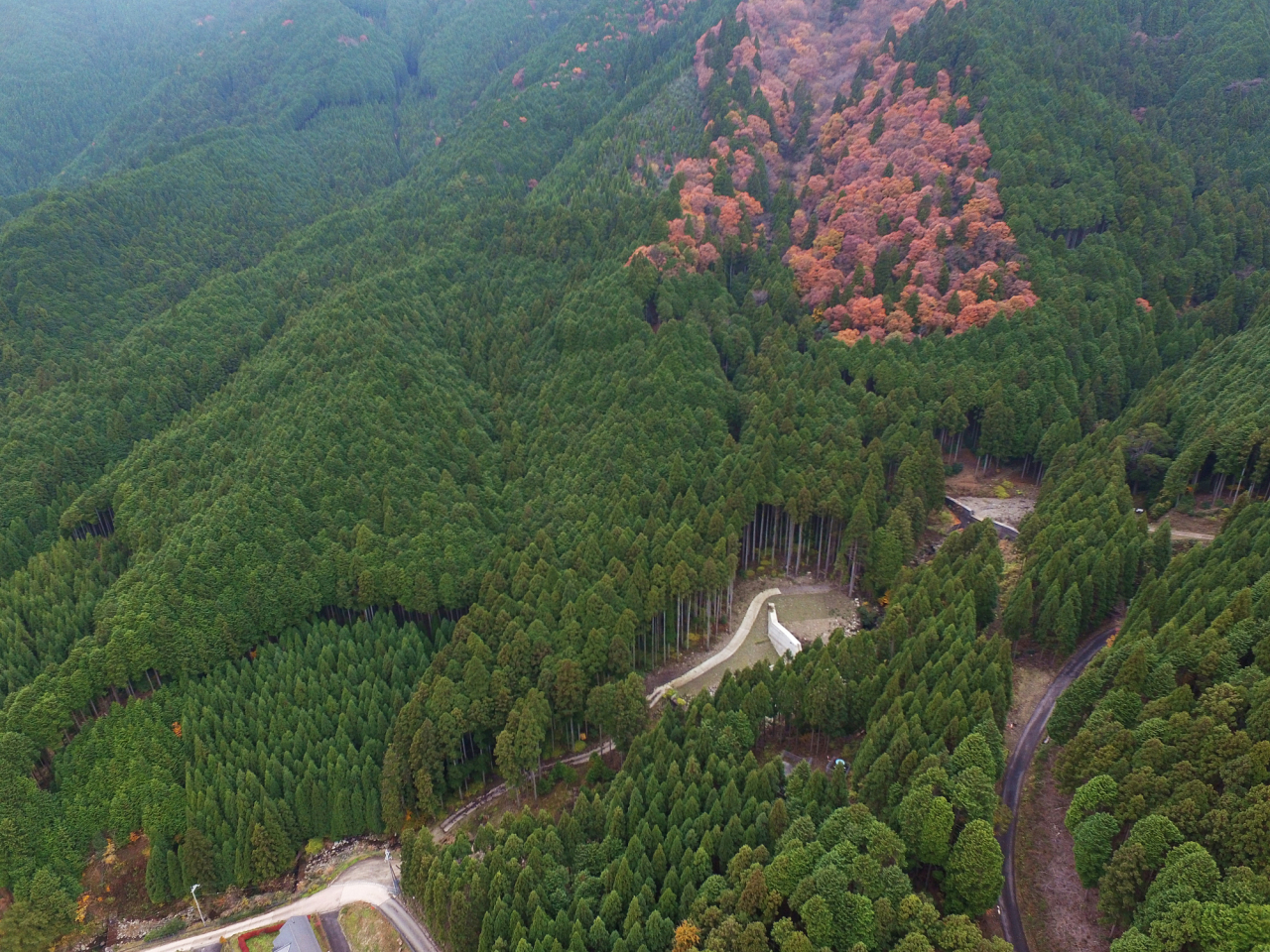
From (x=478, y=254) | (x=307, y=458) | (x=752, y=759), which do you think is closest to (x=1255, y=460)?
(x=752, y=759)

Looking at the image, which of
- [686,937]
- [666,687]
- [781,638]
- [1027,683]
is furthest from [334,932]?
[1027,683]

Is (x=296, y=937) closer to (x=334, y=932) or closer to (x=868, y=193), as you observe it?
(x=334, y=932)

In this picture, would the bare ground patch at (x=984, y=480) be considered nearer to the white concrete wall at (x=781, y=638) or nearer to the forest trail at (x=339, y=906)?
the white concrete wall at (x=781, y=638)

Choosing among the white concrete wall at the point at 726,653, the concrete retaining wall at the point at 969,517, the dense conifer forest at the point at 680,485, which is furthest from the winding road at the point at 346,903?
the concrete retaining wall at the point at 969,517

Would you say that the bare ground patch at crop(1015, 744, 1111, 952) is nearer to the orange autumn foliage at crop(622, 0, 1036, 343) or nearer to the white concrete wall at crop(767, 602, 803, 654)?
the white concrete wall at crop(767, 602, 803, 654)

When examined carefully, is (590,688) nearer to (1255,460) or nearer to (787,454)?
(787,454)

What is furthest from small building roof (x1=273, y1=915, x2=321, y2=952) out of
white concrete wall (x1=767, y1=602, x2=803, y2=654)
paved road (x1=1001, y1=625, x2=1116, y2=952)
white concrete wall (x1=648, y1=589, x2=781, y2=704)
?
paved road (x1=1001, y1=625, x2=1116, y2=952)
